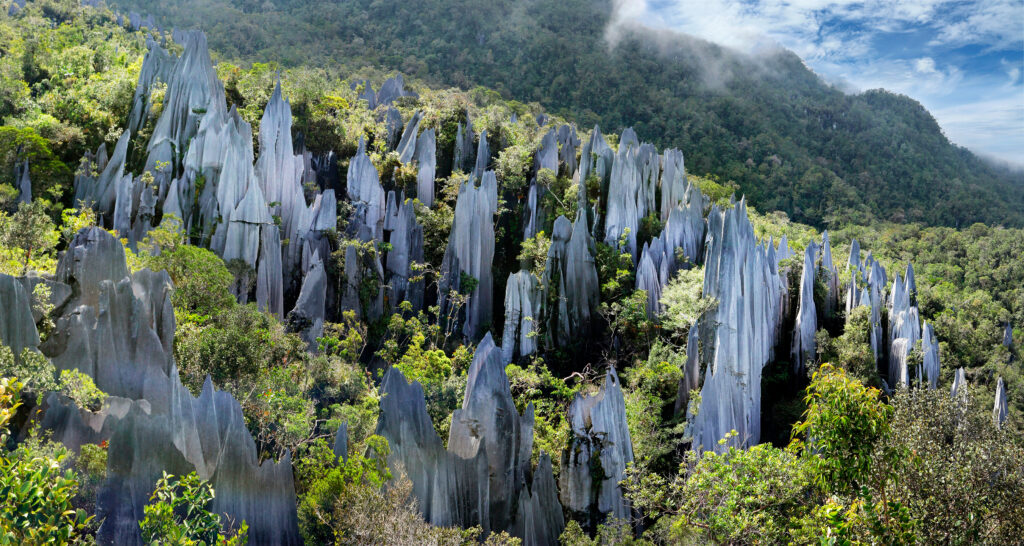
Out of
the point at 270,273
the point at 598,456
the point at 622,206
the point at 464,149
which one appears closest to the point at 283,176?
the point at 270,273

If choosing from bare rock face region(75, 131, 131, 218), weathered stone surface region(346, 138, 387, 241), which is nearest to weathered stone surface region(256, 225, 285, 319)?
weathered stone surface region(346, 138, 387, 241)

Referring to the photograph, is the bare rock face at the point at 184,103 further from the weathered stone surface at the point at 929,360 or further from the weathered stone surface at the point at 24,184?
the weathered stone surface at the point at 929,360

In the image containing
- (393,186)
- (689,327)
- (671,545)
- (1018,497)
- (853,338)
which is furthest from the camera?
(393,186)

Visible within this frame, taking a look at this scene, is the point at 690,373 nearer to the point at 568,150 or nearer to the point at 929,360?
the point at 929,360

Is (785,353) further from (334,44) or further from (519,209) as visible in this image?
(334,44)

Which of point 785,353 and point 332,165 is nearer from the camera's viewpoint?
point 785,353

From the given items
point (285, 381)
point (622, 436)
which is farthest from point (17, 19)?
point (622, 436)
